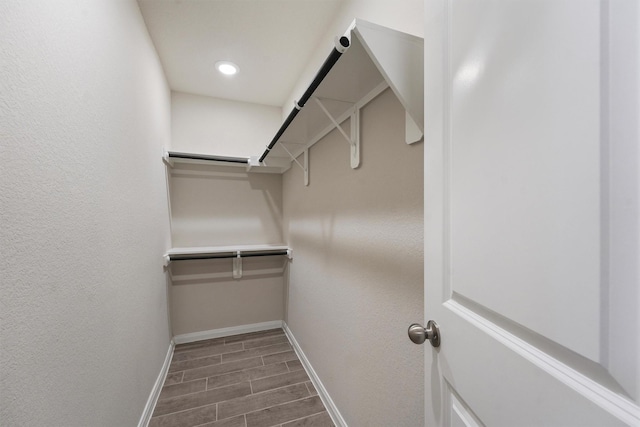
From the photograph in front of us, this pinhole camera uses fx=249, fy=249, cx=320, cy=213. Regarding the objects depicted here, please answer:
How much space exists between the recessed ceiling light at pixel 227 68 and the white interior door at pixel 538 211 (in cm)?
185

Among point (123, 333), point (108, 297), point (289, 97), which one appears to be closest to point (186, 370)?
point (123, 333)

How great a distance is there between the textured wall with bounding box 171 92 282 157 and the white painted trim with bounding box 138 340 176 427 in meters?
1.91

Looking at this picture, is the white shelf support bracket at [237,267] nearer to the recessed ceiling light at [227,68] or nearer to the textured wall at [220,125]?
the textured wall at [220,125]

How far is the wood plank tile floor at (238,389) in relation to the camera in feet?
5.11

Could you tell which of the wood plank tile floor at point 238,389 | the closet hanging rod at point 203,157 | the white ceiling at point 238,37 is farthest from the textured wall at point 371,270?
the closet hanging rod at point 203,157

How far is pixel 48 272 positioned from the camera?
0.68m

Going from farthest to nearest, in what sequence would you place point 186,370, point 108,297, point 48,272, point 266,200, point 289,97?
point 266,200 → point 289,97 → point 186,370 → point 108,297 → point 48,272

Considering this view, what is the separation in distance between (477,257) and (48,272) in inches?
42.2

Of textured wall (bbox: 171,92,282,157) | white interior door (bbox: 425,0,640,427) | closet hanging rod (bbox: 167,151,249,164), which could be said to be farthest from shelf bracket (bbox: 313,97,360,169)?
textured wall (bbox: 171,92,282,157)

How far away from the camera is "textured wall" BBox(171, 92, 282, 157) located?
2.46 metres

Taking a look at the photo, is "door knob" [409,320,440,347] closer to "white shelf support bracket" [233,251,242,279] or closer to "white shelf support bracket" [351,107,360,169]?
"white shelf support bracket" [351,107,360,169]

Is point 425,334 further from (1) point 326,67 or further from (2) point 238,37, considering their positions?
(2) point 238,37

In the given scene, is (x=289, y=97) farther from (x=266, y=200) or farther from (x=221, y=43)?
(x=266, y=200)

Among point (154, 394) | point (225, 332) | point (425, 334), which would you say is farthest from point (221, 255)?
point (425, 334)
